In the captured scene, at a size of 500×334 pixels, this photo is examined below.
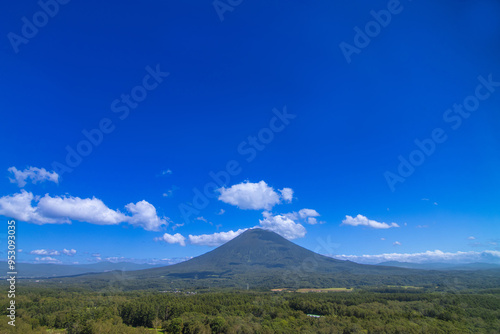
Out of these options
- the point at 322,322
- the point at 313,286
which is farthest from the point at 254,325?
the point at 313,286

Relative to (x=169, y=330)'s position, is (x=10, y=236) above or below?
above

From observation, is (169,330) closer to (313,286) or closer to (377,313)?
(377,313)

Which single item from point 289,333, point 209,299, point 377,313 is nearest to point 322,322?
point 289,333

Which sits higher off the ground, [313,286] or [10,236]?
[10,236]

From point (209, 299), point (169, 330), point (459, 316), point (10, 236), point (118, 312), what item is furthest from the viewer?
point (209, 299)

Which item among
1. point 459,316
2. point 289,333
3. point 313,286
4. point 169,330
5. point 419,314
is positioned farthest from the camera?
point 313,286

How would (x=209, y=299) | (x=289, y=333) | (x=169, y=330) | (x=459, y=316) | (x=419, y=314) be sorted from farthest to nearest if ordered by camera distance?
(x=209, y=299), (x=419, y=314), (x=459, y=316), (x=169, y=330), (x=289, y=333)

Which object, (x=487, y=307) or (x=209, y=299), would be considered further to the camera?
(x=209, y=299)

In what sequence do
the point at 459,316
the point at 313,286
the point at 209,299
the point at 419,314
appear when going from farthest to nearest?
the point at 313,286, the point at 209,299, the point at 419,314, the point at 459,316

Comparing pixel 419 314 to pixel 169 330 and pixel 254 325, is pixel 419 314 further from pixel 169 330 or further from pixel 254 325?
pixel 169 330
